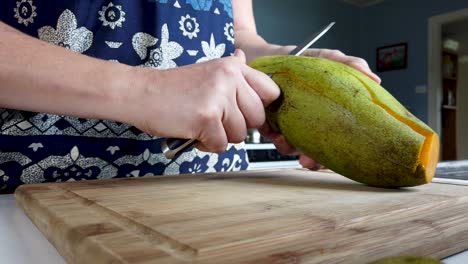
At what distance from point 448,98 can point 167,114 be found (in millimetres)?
5658

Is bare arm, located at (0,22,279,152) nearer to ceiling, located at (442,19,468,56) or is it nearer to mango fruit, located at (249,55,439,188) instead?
mango fruit, located at (249,55,439,188)

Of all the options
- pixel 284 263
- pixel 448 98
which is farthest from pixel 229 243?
pixel 448 98

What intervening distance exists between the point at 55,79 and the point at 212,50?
403 millimetres

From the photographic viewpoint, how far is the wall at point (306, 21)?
3.93 metres

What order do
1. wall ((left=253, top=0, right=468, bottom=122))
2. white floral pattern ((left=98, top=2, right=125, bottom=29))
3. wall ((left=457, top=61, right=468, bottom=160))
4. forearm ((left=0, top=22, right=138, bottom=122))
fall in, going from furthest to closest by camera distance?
wall ((left=457, top=61, right=468, bottom=160))
wall ((left=253, top=0, right=468, bottom=122))
white floral pattern ((left=98, top=2, right=125, bottom=29))
forearm ((left=0, top=22, right=138, bottom=122))

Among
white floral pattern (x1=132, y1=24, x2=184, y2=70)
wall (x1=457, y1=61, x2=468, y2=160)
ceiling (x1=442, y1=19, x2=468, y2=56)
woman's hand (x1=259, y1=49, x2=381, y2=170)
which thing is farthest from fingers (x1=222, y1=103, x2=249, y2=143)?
wall (x1=457, y1=61, x2=468, y2=160)

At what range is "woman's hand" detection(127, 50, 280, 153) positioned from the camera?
561 mm

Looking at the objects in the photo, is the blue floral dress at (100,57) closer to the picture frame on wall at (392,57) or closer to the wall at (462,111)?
the picture frame on wall at (392,57)

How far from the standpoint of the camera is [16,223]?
0.53 m

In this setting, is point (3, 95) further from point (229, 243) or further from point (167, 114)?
point (229, 243)

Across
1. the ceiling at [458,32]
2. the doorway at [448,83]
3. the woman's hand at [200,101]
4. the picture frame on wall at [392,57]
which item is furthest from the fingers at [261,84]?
the ceiling at [458,32]

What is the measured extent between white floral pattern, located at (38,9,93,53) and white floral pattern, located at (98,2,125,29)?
4 cm

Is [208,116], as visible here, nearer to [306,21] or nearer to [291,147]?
[291,147]

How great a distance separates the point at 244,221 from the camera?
1.32ft
